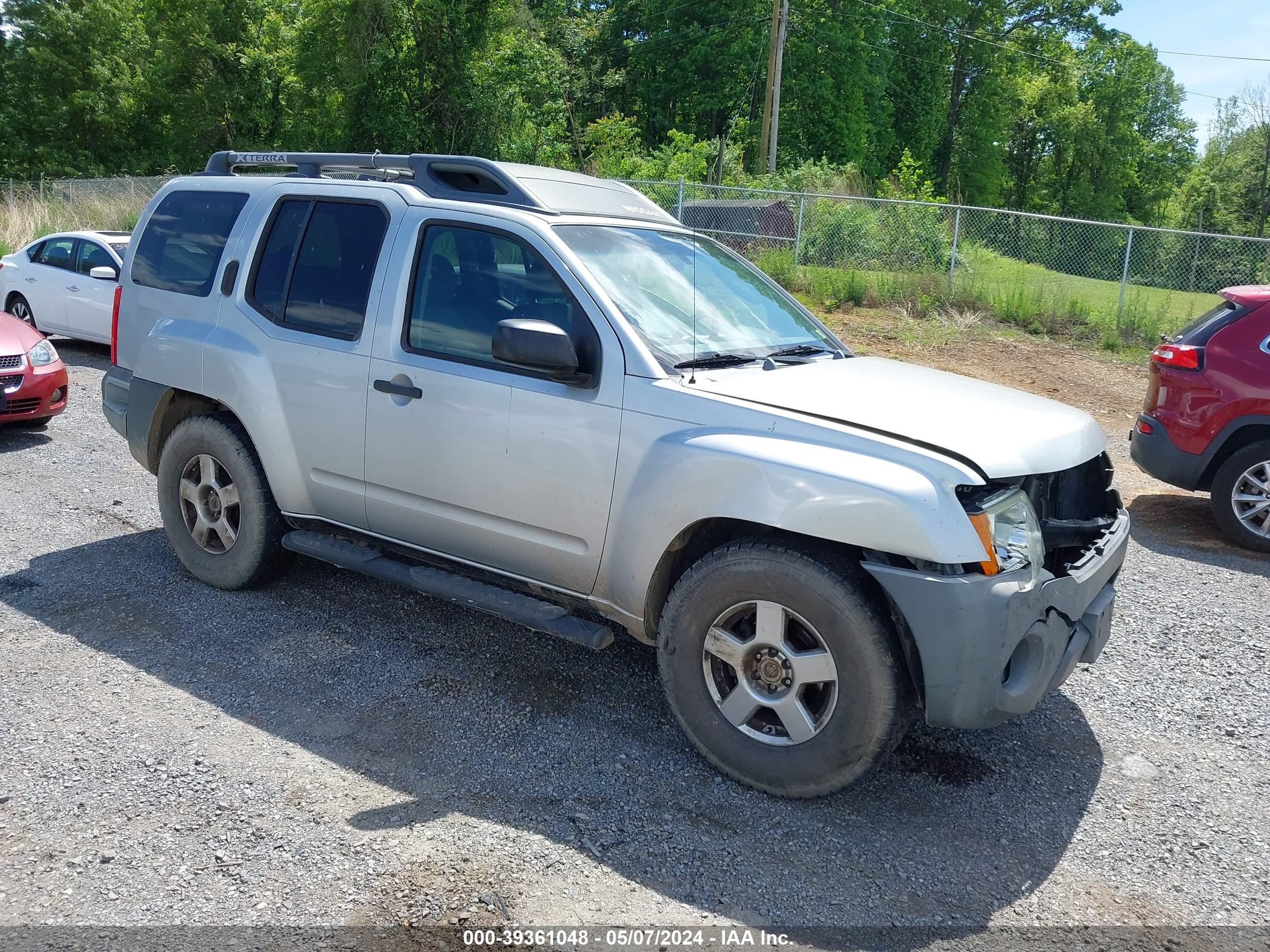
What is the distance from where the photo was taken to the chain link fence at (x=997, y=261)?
15.7m

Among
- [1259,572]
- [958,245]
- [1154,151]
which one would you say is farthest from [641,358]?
[1154,151]

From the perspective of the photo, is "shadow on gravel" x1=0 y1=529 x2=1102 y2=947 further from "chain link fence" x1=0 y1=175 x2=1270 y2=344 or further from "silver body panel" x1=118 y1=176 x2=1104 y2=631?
"chain link fence" x1=0 y1=175 x2=1270 y2=344

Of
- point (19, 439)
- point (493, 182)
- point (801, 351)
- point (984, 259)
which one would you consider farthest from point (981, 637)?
point (984, 259)

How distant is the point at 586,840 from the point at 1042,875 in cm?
145

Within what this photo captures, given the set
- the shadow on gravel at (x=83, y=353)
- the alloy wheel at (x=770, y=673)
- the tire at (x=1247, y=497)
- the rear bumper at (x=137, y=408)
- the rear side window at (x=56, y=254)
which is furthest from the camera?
the rear side window at (x=56, y=254)

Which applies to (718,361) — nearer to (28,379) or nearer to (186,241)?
(186,241)

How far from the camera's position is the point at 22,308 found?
13148mm

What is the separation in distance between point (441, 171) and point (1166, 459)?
542 cm

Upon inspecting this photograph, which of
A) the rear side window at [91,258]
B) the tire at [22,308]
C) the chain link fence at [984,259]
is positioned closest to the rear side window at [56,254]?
the rear side window at [91,258]

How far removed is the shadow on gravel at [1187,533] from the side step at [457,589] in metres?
4.07

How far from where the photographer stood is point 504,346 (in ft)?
12.3

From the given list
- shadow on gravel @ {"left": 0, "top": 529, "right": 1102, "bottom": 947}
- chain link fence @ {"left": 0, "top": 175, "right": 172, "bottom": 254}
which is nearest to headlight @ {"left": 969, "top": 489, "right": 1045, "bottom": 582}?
shadow on gravel @ {"left": 0, "top": 529, "right": 1102, "bottom": 947}

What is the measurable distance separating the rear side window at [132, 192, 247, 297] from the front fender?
107 inches

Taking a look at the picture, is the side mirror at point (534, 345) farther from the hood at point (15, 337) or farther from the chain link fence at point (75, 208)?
the chain link fence at point (75, 208)
